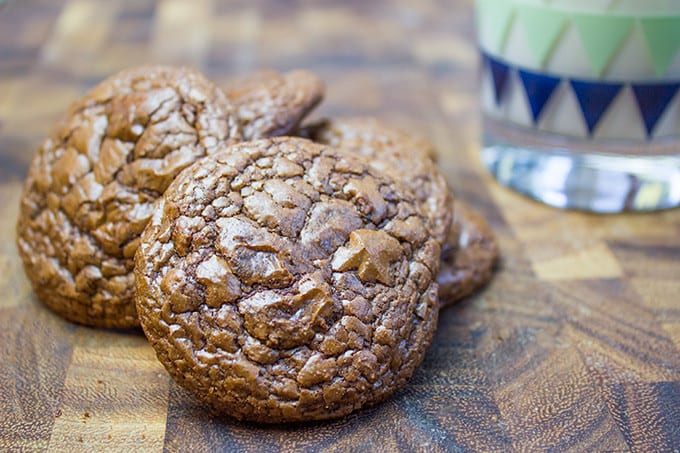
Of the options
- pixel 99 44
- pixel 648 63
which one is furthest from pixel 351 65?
pixel 648 63

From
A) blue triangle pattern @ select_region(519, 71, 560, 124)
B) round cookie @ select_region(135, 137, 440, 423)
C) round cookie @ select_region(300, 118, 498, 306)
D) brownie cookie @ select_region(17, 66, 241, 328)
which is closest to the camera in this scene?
round cookie @ select_region(135, 137, 440, 423)

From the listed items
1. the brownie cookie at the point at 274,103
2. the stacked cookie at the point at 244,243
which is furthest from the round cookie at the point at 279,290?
the brownie cookie at the point at 274,103

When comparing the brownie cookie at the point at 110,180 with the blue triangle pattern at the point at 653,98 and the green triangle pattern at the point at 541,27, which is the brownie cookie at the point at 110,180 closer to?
the green triangle pattern at the point at 541,27

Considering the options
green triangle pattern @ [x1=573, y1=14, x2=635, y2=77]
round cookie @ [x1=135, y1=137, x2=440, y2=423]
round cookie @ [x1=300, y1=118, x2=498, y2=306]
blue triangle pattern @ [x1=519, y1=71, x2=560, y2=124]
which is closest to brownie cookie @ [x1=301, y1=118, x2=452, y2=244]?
round cookie @ [x1=300, y1=118, x2=498, y2=306]

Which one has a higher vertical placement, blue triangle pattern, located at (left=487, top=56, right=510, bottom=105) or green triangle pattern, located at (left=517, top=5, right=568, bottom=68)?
green triangle pattern, located at (left=517, top=5, right=568, bottom=68)

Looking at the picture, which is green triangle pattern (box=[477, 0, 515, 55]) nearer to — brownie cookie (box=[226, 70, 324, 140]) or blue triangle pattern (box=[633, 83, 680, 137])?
blue triangle pattern (box=[633, 83, 680, 137])

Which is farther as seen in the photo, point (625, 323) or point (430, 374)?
point (625, 323)

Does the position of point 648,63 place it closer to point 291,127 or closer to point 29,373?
point 291,127

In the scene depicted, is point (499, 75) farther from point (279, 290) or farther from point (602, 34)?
point (279, 290)

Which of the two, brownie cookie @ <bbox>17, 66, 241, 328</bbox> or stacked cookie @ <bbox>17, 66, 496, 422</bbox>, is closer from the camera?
stacked cookie @ <bbox>17, 66, 496, 422</bbox>
